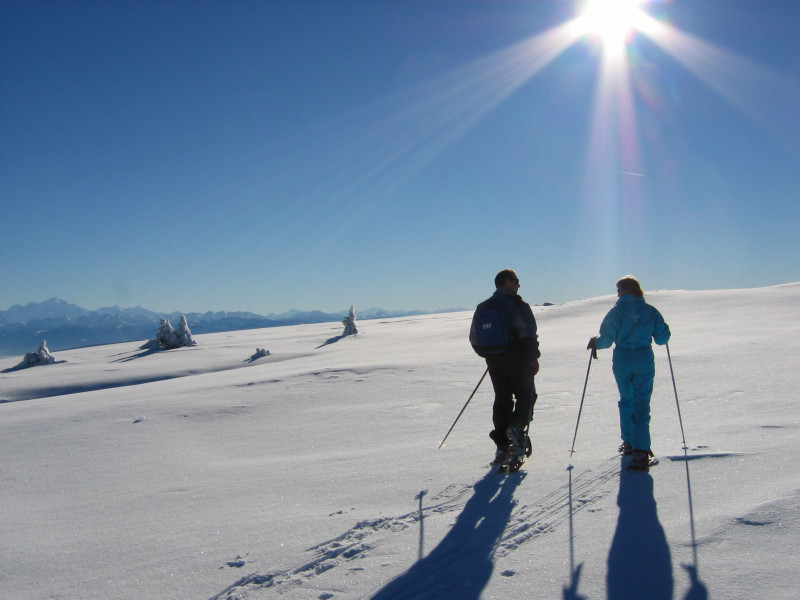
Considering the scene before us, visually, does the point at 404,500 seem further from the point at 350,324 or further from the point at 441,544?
the point at 350,324

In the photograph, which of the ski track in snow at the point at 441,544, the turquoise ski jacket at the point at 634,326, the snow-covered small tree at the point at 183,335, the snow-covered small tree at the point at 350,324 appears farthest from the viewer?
the snow-covered small tree at the point at 350,324

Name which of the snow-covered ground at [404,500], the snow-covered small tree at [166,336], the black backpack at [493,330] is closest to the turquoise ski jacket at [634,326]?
the black backpack at [493,330]

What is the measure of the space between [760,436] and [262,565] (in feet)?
16.6

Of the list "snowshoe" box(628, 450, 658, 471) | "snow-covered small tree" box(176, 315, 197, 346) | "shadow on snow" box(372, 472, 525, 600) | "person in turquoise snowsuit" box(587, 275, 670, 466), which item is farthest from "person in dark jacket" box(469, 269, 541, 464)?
"snow-covered small tree" box(176, 315, 197, 346)

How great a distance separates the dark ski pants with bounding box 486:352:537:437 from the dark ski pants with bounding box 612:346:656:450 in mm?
896

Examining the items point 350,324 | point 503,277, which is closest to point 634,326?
point 503,277

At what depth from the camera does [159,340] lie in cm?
2962

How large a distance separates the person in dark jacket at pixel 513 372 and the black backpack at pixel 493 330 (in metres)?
0.01

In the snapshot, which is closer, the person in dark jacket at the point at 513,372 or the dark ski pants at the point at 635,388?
the dark ski pants at the point at 635,388

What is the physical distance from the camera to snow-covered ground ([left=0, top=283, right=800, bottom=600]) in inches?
116

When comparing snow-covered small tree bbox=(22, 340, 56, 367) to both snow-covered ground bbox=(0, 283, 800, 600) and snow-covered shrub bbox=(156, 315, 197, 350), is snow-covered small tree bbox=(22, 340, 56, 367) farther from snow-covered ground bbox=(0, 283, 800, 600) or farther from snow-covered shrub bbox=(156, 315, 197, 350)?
snow-covered ground bbox=(0, 283, 800, 600)

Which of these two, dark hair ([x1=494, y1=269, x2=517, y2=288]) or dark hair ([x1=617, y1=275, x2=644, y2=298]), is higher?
dark hair ([x1=494, y1=269, x2=517, y2=288])

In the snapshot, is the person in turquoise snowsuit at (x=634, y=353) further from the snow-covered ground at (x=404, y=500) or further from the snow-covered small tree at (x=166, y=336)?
the snow-covered small tree at (x=166, y=336)

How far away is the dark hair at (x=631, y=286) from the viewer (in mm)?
5000
